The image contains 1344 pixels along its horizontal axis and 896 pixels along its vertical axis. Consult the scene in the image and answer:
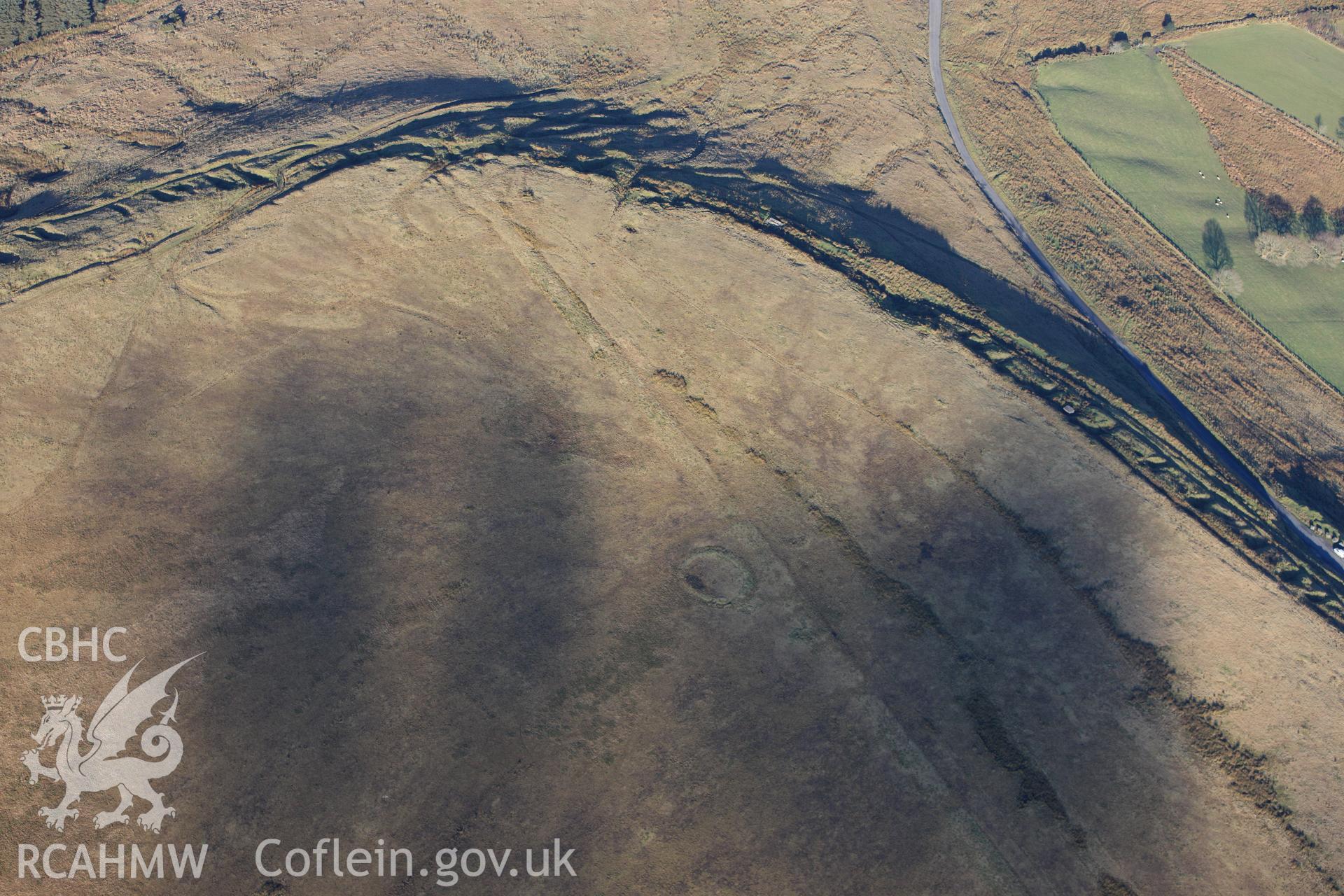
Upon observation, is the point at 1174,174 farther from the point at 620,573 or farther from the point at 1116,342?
the point at 620,573

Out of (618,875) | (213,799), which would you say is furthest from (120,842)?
(618,875)

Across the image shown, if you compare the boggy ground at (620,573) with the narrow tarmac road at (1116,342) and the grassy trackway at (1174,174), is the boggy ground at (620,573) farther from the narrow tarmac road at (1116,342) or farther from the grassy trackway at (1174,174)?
the grassy trackway at (1174,174)

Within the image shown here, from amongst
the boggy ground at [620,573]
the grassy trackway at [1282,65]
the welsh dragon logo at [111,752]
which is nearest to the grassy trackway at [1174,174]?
the grassy trackway at [1282,65]

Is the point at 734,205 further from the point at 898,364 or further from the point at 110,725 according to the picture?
the point at 110,725

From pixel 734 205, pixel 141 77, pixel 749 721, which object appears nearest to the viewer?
pixel 749 721

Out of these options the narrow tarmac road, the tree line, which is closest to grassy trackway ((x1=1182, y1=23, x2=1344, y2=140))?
the tree line

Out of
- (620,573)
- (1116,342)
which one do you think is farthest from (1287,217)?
(620,573)
